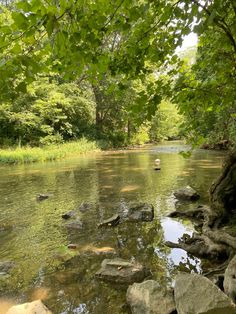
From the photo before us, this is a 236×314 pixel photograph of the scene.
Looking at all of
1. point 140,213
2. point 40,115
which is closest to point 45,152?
point 40,115

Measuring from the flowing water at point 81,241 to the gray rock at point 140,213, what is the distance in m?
0.26

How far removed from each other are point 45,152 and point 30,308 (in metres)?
23.6

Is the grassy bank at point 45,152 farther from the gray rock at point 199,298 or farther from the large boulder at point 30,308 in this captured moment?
the gray rock at point 199,298

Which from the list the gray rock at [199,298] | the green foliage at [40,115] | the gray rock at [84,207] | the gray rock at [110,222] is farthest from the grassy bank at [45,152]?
the gray rock at [199,298]

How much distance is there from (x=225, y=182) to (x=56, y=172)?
12.8 metres

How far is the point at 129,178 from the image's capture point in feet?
51.9

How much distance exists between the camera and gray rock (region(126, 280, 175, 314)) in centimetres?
414

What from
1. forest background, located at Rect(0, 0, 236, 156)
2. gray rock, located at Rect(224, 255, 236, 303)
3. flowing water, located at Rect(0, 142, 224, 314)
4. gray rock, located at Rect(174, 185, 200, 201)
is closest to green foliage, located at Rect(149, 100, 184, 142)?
flowing water, located at Rect(0, 142, 224, 314)

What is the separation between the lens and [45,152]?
2733 cm

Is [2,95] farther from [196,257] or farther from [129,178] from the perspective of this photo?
[129,178]

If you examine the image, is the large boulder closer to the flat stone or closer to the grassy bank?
the flat stone

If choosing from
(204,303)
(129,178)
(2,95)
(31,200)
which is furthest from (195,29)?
(129,178)

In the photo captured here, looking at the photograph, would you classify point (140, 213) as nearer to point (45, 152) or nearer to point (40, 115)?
point (45, 152)

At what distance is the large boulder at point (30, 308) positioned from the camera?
4.30 m
